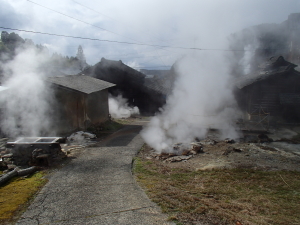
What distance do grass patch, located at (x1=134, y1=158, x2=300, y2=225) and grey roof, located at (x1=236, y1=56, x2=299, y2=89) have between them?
505 inches

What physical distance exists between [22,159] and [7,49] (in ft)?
39.5

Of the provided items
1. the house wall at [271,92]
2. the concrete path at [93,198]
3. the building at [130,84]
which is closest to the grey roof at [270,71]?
the house wall at [271,92]

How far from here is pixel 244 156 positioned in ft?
29.0

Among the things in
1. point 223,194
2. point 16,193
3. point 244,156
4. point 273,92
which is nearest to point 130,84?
point 273,92

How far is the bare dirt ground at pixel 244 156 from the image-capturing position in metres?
7.84

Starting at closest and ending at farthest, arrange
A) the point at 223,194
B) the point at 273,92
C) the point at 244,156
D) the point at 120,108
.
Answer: the point at 223,194, the point at 244,156, the point at 273,92, the point at 120,108

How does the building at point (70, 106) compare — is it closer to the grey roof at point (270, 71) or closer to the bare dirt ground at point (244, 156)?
the bare dirt ground at point (244, 156)

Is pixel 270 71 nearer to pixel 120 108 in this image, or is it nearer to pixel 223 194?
pixel 120 108

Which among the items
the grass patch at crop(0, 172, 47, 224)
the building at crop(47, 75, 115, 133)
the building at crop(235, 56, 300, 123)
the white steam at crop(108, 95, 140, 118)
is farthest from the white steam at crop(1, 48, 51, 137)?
the building at crop(235, 56, 300, 123)

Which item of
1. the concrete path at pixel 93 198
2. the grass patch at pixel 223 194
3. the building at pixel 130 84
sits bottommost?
the grass patch at pixel 223 194

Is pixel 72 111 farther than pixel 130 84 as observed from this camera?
No

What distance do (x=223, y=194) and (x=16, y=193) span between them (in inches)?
198

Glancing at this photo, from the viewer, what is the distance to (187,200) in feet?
16.6

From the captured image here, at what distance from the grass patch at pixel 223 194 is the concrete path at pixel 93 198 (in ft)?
1.25
